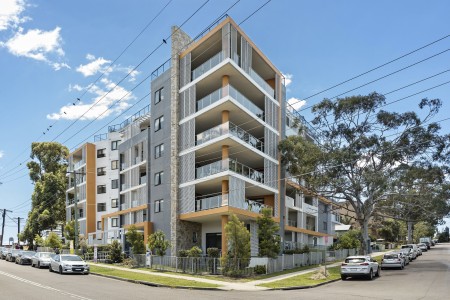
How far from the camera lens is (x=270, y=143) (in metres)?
45.0

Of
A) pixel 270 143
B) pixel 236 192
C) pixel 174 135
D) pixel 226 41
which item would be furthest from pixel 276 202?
pixel 226 41

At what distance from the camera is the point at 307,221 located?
204 ft

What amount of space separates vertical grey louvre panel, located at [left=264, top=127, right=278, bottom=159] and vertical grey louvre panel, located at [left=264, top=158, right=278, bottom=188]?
0.90 m

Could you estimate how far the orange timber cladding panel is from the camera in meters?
67.9

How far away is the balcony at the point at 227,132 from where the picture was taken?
1516 inches

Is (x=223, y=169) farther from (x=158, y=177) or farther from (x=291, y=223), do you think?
(x=291, y=223)

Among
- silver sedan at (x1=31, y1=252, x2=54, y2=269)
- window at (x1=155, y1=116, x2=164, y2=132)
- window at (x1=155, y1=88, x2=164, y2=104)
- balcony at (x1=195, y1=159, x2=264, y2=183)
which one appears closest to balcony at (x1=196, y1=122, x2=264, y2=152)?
balcony at (x1=195, y1=159, x2=264, y2=183)

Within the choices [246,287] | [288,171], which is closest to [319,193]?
[288,171]

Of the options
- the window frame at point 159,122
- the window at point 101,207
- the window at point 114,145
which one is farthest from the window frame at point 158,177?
the window at point 101,207

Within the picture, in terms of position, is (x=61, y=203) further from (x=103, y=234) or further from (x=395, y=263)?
(x=395, y=263)

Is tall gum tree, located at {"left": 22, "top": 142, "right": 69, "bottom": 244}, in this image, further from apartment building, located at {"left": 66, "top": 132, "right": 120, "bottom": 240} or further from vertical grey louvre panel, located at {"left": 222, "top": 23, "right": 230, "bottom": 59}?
vertical grey louvre panel, located at {"left": 222, "top": 23, "right": 230, "bottom": 59}

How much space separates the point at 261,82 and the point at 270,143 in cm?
595

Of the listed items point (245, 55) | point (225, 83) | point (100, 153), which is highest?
point (245, 55)

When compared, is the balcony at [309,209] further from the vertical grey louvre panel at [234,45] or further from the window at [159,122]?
the vertical grey louvre panel at [234,45]
